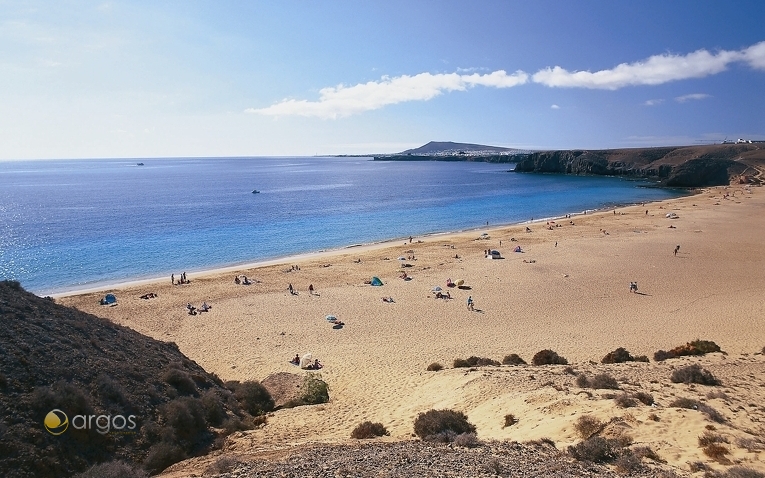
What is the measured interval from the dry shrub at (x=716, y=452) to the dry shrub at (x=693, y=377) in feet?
16.0

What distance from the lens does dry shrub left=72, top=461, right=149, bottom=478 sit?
7977 mm

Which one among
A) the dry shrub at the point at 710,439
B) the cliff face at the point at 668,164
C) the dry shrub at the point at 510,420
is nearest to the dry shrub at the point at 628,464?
the dry shrub at the point at 710,439

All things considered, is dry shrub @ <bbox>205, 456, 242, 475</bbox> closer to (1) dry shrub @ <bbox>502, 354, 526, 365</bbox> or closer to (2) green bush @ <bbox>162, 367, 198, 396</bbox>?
(2) green bush @ <bbox>162, 367, 198, 396</bbox>

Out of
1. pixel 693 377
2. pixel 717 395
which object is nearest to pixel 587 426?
pixel 717 395

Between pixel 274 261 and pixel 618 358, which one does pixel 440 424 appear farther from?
pixel 274 261

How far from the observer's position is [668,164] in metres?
118

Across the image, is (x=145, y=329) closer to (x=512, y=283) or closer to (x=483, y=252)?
(x=512, y=283)

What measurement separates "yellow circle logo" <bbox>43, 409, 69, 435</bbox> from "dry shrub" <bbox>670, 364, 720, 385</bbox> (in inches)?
612

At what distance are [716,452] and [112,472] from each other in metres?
11.2

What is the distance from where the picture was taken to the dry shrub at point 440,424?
10.7 m

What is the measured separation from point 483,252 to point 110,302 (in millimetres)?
29481

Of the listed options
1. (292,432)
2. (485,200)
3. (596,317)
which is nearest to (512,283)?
(596,317)

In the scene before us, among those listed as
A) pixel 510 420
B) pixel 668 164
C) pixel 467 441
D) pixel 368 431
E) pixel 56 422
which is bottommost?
pixel 368 431

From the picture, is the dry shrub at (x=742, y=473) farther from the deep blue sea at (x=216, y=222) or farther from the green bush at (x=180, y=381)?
the deep blue sea at (x=216, y=222)
